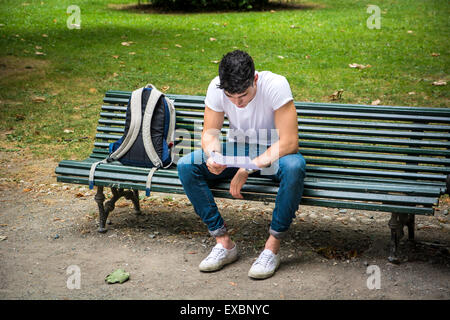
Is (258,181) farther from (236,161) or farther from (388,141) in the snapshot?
(388,141)

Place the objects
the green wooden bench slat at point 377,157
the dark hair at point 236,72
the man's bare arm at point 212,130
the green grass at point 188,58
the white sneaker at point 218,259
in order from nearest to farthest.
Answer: the dark hair at point 236,72 < the white sneaker at point 218,259 < the man's bare arm at point 212,130 < the green wooden bench slat at point 377,157 < the green grass at point 188,58

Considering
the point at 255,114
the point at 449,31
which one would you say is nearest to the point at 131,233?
the point at 255,114

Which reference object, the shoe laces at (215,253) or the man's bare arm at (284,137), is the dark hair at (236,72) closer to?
the man's bare arm at (284,137)

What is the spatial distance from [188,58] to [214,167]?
5593mm

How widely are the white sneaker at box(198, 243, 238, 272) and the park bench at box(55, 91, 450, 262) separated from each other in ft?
1.23

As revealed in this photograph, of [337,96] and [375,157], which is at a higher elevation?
[337,96]

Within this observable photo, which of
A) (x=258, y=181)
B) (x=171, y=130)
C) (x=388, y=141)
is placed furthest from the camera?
(x=171, y=130)

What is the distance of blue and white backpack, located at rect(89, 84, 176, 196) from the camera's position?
13.4 feet

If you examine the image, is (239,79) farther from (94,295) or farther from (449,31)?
(449,31)

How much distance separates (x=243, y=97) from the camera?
334cm

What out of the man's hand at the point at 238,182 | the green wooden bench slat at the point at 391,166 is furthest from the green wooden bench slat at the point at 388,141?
the man's hand at the point at 238,182

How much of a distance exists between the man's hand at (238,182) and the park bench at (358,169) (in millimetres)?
66

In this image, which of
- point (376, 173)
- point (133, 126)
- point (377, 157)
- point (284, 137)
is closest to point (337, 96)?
point (377, 157)

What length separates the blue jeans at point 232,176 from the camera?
130 inches
